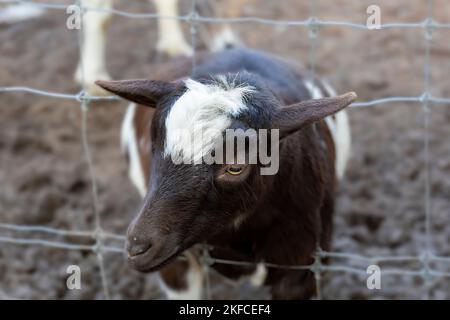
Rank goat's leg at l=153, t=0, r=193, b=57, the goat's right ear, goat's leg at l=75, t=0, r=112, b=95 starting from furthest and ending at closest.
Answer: goat's leg at l=153, t=0, r=193, b=57 → goat's leg at l=75, t=0, r=112, b=95 → the goat's right ear

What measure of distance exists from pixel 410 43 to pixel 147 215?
173 inches

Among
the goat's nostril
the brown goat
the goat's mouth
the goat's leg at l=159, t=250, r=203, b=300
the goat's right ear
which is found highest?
the goat's right ear

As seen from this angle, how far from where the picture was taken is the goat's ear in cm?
264

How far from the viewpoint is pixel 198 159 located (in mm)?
2664

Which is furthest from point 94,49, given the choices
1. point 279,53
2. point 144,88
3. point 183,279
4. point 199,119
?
point 199,119

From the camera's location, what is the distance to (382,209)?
4766mm

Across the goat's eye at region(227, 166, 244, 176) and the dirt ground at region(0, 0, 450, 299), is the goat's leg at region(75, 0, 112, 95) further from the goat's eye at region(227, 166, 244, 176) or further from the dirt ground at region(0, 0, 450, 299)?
the goat's eye at region(227, 166, 244, 176)

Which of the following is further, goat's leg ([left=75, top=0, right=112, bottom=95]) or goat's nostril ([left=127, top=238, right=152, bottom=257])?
goat's leg ([left=75, top=0, right=112, bottom=95])

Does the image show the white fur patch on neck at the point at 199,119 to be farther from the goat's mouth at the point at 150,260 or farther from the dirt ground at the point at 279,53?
the dirt ground at the point at 279,53

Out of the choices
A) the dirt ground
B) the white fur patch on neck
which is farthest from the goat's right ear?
the dirt ground

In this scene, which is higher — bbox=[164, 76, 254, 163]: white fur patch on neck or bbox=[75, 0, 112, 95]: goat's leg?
bbox=[75, 0, 112, 95]: goat's leg

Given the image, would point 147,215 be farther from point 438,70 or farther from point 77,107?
point 438,70

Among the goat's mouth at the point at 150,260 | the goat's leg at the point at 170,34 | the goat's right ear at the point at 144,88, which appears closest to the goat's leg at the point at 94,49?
the goat's leg at the point at 170,34

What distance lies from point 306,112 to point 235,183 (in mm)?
375
